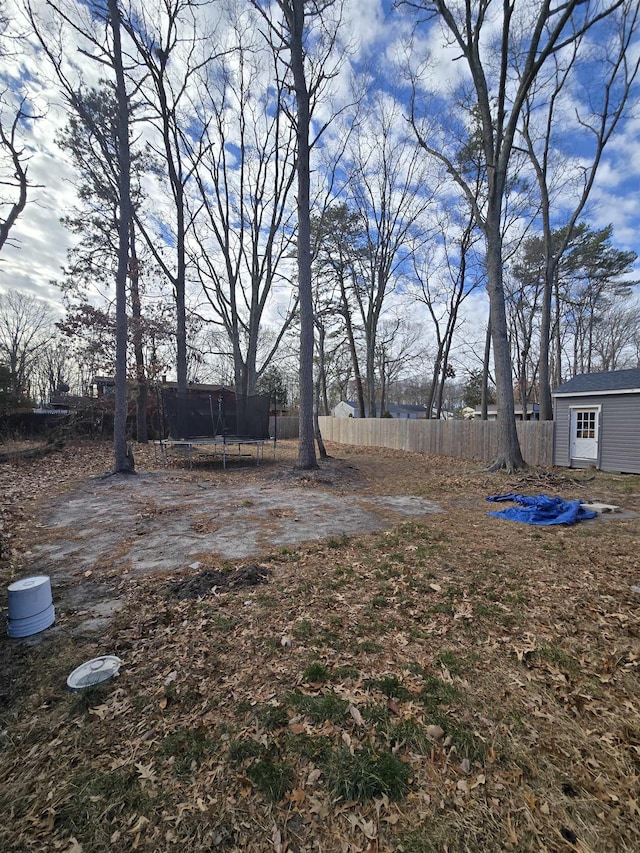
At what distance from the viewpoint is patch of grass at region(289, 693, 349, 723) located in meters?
1.69

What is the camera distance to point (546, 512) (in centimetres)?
523

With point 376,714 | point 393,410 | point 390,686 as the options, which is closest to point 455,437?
point 390,686

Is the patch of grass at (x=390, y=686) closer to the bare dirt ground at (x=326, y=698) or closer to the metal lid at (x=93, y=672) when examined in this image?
the bare dirt ground at (x=326, y=698)

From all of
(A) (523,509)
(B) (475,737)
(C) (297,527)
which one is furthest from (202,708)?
(A) (523,509)

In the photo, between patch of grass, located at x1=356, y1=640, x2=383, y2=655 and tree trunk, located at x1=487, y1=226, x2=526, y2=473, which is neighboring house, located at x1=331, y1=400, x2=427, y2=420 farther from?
patch of grass, located at x1=356, y1=640, x2=383, y2=655

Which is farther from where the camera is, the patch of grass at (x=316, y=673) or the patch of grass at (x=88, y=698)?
the patch of grass at (x=316, y=673)

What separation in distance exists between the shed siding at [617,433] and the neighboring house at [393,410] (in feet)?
95.7

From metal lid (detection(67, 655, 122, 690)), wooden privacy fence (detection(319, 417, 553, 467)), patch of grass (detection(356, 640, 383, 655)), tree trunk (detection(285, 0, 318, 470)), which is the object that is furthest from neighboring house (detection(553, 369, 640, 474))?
metal lid (detection(67, 655, 122, 690))

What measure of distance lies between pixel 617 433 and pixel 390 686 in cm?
1152

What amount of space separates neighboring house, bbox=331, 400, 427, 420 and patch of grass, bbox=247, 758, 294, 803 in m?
38.6

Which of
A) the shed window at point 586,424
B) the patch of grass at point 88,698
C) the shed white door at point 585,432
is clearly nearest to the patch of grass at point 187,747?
the patch of grass at point 88,698

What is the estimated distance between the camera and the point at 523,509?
5.40 m

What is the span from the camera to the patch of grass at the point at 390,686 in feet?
5.91

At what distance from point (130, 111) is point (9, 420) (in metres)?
10.5
